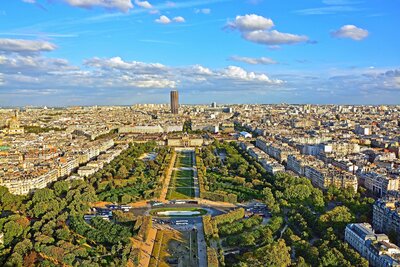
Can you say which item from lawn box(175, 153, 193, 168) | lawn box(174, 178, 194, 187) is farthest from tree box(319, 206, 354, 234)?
lawn box(175, 153, 193, 168)

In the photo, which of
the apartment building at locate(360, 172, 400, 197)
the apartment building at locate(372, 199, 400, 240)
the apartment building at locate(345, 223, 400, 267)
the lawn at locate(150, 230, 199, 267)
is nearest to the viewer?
the apartment building at locate(345, 223, 400, 267)

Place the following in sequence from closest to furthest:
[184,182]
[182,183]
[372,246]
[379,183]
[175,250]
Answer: [372,246] < [175,250] < [379,183] < [182,183] < [184,182]

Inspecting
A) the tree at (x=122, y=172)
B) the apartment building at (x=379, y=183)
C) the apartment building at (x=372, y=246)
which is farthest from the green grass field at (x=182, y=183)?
the apartment building at (x=379, y=183)

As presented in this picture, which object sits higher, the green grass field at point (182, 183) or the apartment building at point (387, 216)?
the apartment building at point (387, 216)

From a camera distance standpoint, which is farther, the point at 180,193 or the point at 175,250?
the point at 180,193

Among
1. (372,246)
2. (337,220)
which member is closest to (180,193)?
(337,220)

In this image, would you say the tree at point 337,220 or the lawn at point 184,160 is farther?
the lawn at point 184,160

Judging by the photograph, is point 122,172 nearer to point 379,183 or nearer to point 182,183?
point 182,183

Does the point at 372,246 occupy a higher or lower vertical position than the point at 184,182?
higher

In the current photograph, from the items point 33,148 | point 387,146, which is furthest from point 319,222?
point 33,148

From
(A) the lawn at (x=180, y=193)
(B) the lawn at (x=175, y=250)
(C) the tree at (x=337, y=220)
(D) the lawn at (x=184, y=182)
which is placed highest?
(C) the tree at (x=337, y=220)

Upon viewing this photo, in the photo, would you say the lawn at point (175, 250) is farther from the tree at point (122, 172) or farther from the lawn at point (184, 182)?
the tree at point (122, 172)

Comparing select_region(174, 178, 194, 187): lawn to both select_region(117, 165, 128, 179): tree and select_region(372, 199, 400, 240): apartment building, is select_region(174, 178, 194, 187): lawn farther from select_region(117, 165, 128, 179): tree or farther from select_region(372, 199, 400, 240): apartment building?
select_region(372, 199, 400, 240): apartment building
